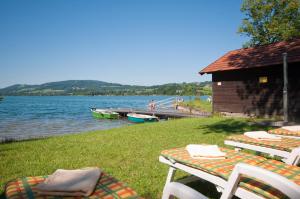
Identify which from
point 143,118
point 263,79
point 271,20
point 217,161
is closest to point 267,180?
point 217,161

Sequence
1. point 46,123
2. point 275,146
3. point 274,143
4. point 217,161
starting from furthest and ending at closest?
point 46,123 → point 274,143 → point 275,146 → point 217,161

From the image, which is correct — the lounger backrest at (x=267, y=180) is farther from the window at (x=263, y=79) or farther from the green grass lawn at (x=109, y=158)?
the window at (x=263, y=79)

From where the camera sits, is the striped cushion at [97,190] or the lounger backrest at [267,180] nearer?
the lounger backrest at [267,180]

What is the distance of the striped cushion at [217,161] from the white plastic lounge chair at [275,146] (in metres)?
0.66

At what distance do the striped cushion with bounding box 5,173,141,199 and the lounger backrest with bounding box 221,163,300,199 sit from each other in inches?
36.5

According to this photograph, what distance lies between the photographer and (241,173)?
216 cm

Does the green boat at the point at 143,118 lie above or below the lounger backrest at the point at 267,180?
below

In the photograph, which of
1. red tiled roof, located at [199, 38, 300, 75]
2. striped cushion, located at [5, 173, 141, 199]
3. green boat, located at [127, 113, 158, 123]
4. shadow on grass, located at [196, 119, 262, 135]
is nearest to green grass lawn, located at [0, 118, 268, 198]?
shadow on grass, located at [196, 119, 262, 135]

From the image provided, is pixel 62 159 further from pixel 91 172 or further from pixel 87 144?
pixel 91 172

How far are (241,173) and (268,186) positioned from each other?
0.69m

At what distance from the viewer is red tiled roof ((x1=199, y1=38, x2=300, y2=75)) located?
→ 15.0 meters

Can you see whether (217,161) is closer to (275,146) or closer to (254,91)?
(275,146)

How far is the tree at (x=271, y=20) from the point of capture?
1075 inches

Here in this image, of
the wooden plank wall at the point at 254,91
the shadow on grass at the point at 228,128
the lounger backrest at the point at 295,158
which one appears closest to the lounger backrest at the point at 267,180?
the lounger backrest at the point at 295,158
